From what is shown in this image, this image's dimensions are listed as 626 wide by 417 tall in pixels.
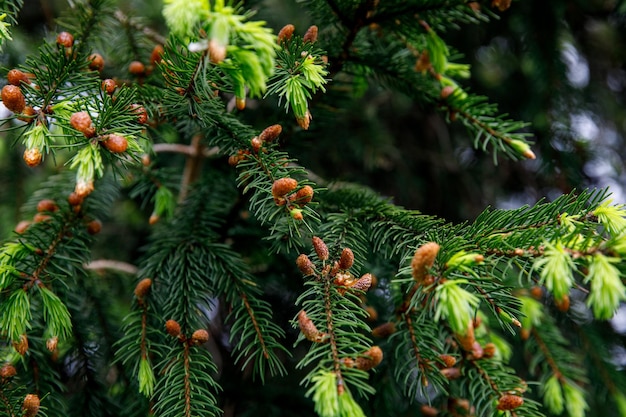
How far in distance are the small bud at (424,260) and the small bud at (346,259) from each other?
106 mm

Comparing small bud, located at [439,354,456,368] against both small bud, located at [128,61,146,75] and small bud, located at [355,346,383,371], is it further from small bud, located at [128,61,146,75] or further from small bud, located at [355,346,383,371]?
small bud, located at [128,61,146,75]

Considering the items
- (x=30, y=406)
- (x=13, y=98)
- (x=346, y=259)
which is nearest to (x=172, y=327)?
(x=30, y=406)

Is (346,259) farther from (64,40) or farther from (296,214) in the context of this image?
(64,40)

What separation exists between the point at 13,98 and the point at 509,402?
912mm

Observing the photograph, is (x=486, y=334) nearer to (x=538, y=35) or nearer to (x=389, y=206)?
(x=389, y=206)

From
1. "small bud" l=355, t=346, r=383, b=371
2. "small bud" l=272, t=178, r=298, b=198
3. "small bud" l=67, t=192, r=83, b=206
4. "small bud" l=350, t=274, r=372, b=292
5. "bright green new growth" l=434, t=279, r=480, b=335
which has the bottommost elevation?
"small bud" l=67, t=192, r=83, b=206

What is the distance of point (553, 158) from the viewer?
4.78 feet

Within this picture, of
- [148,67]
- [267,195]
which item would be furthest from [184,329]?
[148,67]

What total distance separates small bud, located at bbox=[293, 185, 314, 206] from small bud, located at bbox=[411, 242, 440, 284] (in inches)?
7.7

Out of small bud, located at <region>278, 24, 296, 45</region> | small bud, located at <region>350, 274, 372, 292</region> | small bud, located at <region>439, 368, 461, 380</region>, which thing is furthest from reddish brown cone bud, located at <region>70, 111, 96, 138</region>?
small bud, located at <region>439, 368, 461, 380</region>

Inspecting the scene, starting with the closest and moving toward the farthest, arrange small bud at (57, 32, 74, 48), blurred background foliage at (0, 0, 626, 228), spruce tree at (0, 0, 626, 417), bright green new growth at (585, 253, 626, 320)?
bright green new growth at (585, 253, 626, 320)
spruce tree at (0, 0, 626, 417)
small bud at (57, 32, 74, 48)
blurred background foliage at (0, 0, 626, 228)

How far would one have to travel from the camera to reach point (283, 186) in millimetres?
707

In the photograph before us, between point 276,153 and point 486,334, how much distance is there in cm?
69

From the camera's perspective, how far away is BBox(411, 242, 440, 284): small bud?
0.62 m
